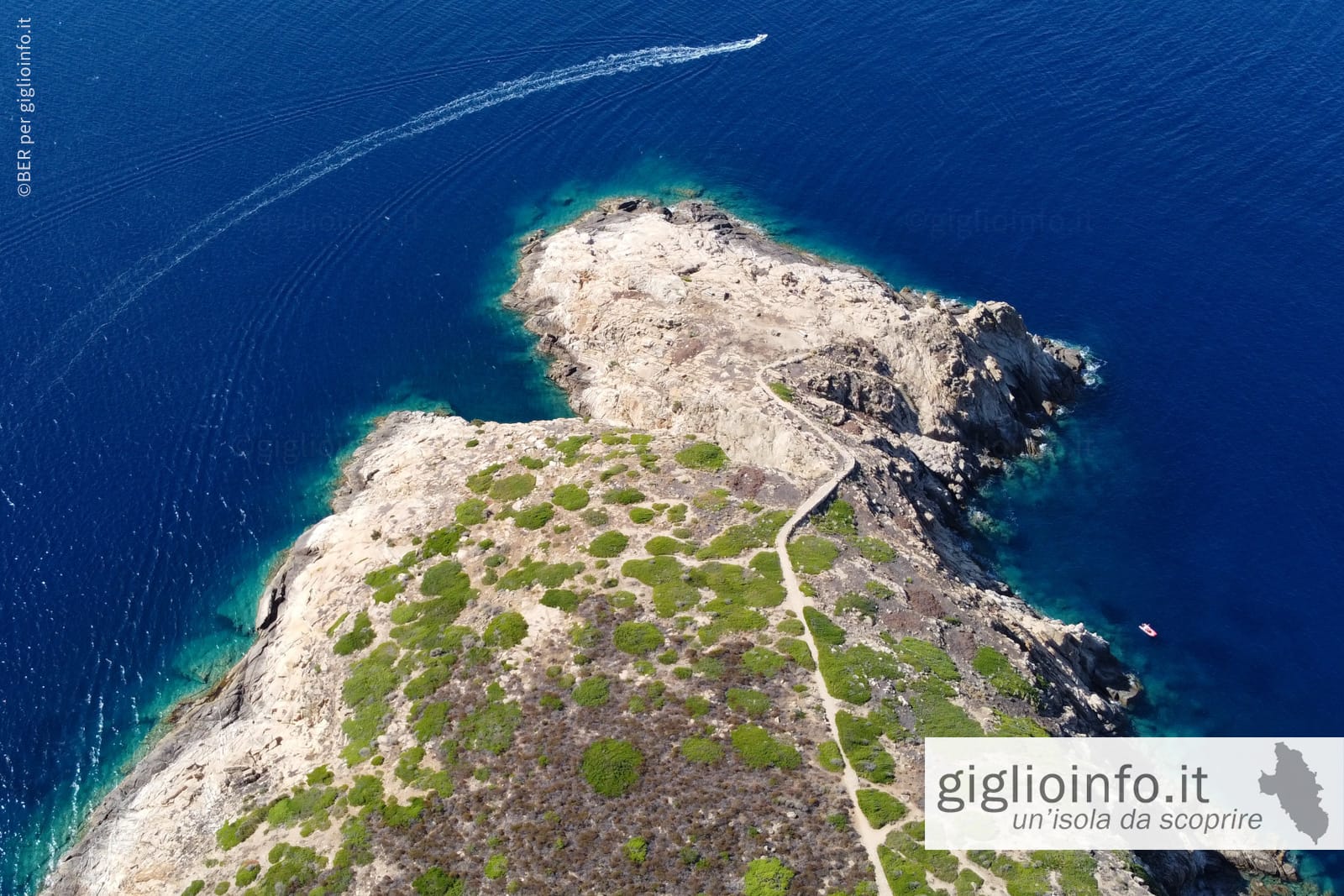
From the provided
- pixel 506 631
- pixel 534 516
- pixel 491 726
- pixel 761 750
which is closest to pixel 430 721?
pixel 491 726

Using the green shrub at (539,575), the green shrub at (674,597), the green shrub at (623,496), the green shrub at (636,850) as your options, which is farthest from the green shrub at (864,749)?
the green shrub at (623,496)

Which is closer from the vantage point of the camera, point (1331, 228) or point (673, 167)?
point (1331, 228)

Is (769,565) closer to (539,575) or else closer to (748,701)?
(748,701)

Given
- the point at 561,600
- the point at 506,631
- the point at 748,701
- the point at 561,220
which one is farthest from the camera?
the point at 561,220

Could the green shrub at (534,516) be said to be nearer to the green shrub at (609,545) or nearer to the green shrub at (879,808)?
the green shrub at (609,545)

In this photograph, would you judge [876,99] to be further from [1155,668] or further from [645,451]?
[1155,668]

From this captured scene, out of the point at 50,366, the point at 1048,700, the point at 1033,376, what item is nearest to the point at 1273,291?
the point at 1033,376
